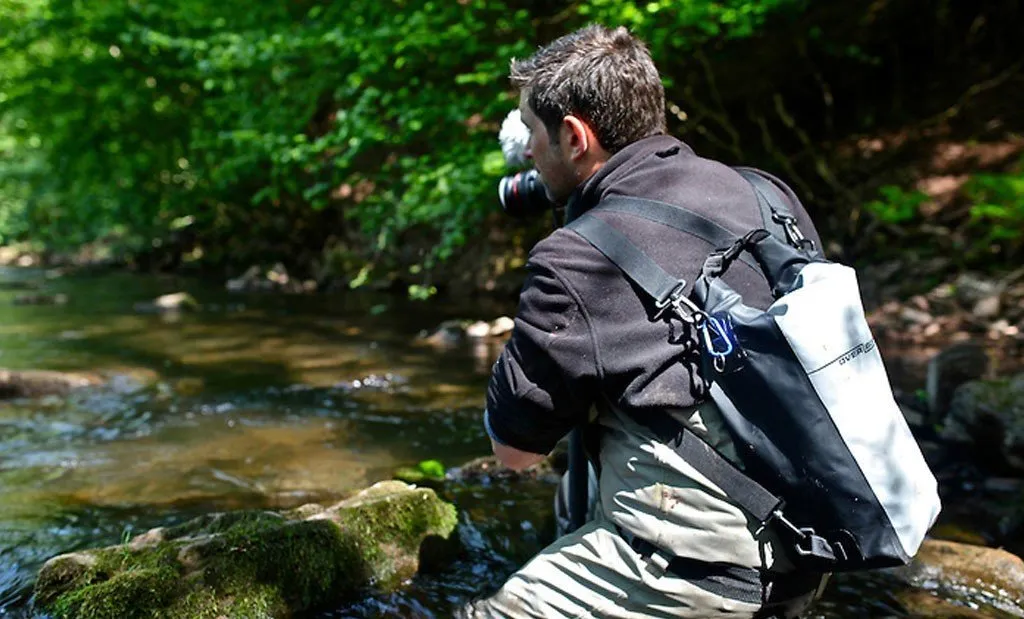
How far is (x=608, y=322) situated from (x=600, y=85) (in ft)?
1.83

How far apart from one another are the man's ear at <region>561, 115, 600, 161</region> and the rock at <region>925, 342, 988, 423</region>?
4411 millimetres

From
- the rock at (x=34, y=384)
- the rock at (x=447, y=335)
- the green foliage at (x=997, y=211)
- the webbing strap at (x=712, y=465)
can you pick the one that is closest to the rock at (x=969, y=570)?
the webbing strap at (x=712, y=465)

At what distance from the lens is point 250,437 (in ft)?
17.9

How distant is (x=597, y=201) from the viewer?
188 cm

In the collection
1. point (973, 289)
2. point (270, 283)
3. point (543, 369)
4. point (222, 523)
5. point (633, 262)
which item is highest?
point (633, 262)

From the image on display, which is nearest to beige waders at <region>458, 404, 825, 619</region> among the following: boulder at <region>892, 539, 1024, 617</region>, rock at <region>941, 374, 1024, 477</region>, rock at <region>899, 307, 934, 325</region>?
boulder at <region>892, 539, 1024, 617</region>

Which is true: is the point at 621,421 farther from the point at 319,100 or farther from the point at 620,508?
the point at 319,100

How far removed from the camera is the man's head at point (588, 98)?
182 centimetres

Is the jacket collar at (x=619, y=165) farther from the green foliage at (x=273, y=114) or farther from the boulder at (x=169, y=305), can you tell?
the boulder at (x=169, y=305)

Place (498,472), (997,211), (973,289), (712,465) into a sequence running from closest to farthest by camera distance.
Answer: (712,465), (498,472), (997,211), (973,289)

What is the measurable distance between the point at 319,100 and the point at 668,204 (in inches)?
370

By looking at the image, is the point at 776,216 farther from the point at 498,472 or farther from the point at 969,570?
the point at 498,472

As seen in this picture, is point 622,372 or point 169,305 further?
point 169,305

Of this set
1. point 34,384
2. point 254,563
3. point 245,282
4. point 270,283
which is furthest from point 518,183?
point 245,282
